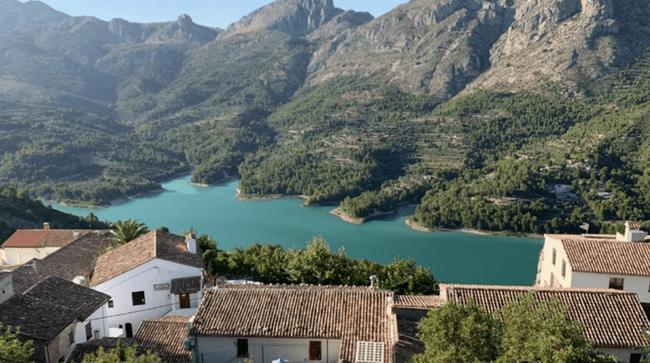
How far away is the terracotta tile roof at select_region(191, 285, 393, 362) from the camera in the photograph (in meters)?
18.0

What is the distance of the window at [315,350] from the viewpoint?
59.8ft

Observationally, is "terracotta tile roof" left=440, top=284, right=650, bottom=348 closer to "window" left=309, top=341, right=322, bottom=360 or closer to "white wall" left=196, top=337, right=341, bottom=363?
"white wall" left=196, top=337, right=341, bottom=363

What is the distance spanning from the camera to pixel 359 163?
120688 mm

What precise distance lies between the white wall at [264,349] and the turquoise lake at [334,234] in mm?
44114

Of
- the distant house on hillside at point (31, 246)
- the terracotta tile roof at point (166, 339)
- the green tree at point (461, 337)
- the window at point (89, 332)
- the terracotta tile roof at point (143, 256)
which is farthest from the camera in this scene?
the distant house on hillside at point (31, 246)

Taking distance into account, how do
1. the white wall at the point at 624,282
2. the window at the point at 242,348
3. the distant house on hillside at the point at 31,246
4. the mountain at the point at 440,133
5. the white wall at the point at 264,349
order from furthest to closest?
the mountain at the point at 440,133, the distant house on hillside at the point at 31,246, the white wall at the point at 624,282, the window at the point at 242,348, the white wall at the point at 264,349

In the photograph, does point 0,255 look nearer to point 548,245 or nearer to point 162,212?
point 548,245

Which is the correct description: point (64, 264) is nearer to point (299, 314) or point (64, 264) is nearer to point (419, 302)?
point (299, 314)

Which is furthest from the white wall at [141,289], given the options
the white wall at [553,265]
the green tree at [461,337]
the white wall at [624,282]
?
the white wall at [624,282]

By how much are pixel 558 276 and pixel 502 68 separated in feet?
410

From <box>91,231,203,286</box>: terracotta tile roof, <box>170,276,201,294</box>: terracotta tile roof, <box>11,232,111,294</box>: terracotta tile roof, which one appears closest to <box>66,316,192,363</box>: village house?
<box>170,276,201,294</box>: terracotta tile roof

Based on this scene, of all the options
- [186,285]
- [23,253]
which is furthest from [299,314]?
[23,253]

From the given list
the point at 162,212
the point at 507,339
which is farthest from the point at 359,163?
the point at 507,339

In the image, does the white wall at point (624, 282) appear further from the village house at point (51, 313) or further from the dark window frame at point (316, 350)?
the village house at point (51, 313)
